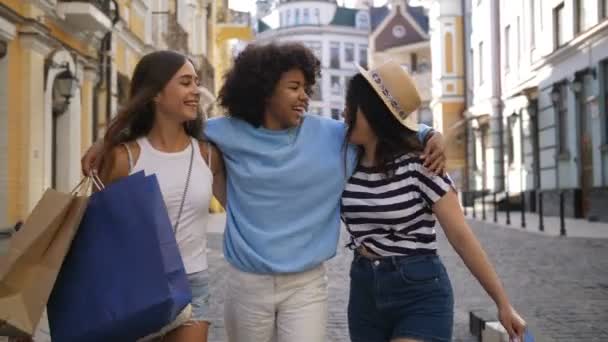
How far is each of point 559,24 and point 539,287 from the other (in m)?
18.8

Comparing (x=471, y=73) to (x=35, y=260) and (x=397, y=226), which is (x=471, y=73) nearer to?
(x=397, y=226)

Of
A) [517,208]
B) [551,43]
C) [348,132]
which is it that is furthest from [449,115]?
[348,132]

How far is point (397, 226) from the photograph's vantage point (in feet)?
10.6

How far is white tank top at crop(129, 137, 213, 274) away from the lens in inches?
125

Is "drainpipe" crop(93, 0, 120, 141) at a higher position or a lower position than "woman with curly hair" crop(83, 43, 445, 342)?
higher

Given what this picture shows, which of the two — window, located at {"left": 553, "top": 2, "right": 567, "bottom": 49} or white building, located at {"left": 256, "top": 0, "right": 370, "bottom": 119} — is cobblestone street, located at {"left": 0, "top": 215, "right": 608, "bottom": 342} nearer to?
window, located at {"left": 553, "top": 2, "right": 567, "bottom": 49}

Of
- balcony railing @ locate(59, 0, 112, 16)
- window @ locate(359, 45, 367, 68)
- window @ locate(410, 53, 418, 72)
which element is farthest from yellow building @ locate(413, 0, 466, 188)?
window @ locate(359, 45, 367, 68)

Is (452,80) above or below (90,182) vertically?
above

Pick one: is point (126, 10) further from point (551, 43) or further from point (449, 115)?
point (449, 115)

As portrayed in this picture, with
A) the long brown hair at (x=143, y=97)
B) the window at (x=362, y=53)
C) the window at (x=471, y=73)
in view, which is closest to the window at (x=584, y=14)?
the window at (x=471, y=73)

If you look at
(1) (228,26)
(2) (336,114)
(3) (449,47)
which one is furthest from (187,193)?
(2) (336,114)

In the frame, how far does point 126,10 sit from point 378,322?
1745cm

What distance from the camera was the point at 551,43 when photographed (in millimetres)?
27562

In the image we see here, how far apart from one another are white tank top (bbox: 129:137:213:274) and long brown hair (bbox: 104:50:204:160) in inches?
4.6
